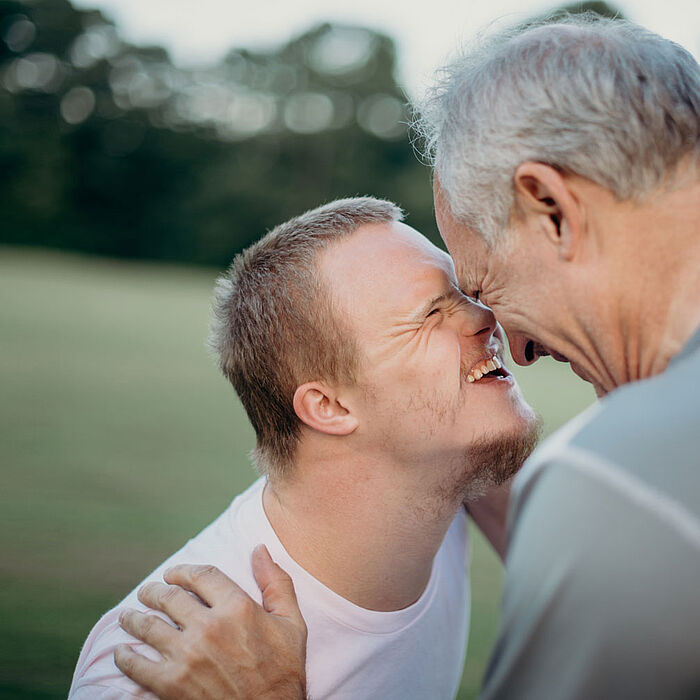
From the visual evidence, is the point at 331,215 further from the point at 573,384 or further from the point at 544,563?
the point at 573,384

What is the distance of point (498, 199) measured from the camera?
2113mm

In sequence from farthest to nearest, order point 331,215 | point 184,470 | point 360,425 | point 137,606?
point 184,470 → point 331,215 → point 360,425 → point 137,606

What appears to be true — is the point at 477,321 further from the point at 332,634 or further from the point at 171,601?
the point at 171,601

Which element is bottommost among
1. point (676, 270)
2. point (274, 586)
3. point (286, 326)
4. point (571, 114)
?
point (274, 586)

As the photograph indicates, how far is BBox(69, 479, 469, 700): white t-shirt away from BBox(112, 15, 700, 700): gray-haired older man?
0.27 meters

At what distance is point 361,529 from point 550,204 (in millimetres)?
1278

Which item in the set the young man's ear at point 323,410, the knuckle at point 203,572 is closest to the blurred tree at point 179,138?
the young man's ear at point 323,410

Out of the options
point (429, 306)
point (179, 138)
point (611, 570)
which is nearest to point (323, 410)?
point (429, 306)

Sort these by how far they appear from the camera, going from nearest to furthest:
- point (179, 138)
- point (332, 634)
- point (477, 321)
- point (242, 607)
Result: point (242, 607) < point (332, 634) < point (477, 321) < point (179, 138)

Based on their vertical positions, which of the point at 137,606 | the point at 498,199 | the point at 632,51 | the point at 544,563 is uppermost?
the point at 632,51

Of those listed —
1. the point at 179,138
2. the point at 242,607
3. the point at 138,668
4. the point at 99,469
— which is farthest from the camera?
the point at 179,138

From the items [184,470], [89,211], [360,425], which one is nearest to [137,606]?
[360,425]

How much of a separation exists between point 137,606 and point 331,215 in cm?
140

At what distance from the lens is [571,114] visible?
78.2 inches
